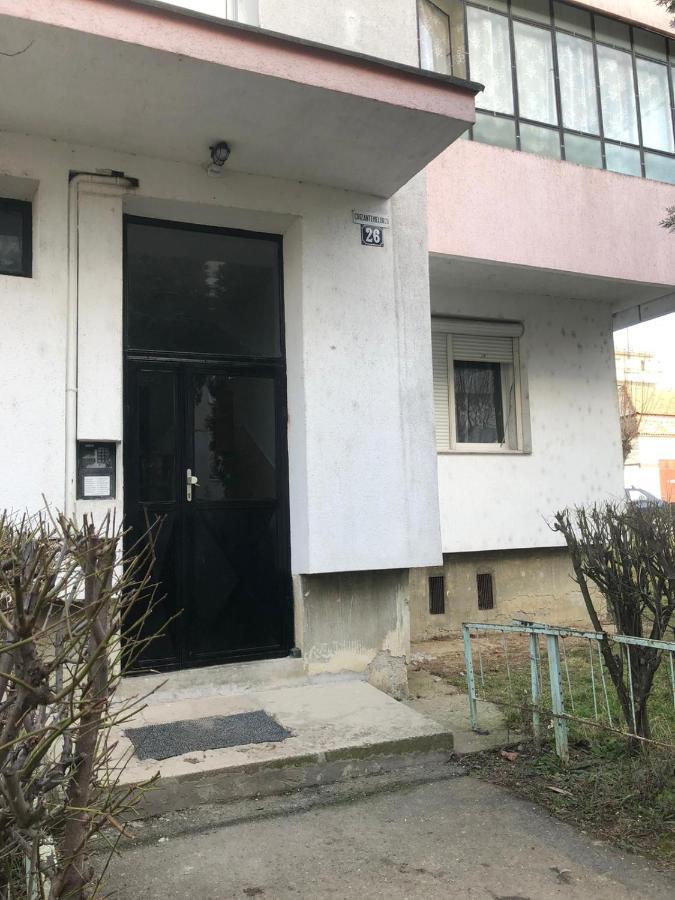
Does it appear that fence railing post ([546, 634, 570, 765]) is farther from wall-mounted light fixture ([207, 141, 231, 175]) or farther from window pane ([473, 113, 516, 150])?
window pane ([473, 113, 516, 150])

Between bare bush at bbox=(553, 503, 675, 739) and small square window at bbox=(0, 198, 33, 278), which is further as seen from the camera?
small square window at bbox=(0, 198, 33, 278)

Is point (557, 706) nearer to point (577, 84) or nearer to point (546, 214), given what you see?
point (546, 214)

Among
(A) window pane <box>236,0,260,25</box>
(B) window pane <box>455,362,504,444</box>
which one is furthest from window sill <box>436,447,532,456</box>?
(A) window pane <box>236,0,260,25</box>

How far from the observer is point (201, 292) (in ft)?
19.9

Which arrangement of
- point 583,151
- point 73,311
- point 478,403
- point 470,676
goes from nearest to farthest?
point 470,676, point 73,311, point 583,151, point 478,403

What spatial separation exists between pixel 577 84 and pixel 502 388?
3853 millimetres

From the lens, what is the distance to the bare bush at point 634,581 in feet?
13.7

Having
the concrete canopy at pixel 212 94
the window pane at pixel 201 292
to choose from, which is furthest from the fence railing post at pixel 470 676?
the concrete canopy at pixel 212 94

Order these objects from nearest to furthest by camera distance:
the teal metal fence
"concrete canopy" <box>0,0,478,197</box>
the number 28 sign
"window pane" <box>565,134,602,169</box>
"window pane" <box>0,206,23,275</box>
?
the teal metal fence
"concrete canopy" <box>0,0,478,197</box>
"window pane" <box>0,206,23,275</box>
the number 28 sign
"window pane" <box>565,134,602,169</box>

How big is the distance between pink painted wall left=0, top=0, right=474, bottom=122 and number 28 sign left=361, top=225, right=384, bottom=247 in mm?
1208

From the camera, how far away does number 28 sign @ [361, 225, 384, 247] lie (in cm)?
624

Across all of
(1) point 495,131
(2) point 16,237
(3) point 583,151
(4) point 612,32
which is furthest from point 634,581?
(4) point 612,32

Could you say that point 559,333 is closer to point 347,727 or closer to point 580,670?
point 580,670

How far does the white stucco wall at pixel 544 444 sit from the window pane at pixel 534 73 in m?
2.16
